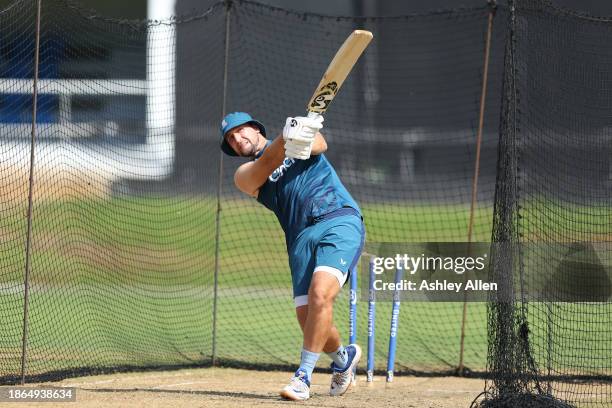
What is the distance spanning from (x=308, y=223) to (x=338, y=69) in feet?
4.10

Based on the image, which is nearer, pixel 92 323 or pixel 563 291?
pixel 563 291

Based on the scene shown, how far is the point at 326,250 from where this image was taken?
7078 millimetres

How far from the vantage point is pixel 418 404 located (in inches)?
301

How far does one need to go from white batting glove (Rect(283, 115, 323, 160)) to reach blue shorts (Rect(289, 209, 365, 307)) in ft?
2.38

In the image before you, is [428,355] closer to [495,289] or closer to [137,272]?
[495,289]

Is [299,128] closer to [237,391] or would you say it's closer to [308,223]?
[308,223]

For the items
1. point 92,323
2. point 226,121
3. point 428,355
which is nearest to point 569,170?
point 428,355

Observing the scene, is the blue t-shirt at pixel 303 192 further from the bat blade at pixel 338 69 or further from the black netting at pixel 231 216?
the black netting at pixel 231 216

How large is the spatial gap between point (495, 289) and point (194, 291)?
682cm

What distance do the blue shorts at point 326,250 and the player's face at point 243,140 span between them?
74cm

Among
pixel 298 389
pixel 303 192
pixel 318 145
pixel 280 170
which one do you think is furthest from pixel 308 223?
pixel 298 389

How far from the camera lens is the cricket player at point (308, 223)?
703cm

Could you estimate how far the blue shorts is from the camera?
23.2 ft

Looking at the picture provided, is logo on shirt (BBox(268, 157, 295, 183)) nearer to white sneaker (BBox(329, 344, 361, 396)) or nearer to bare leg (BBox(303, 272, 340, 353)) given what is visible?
bare leg (BBox(303, 272, 340, 353))
